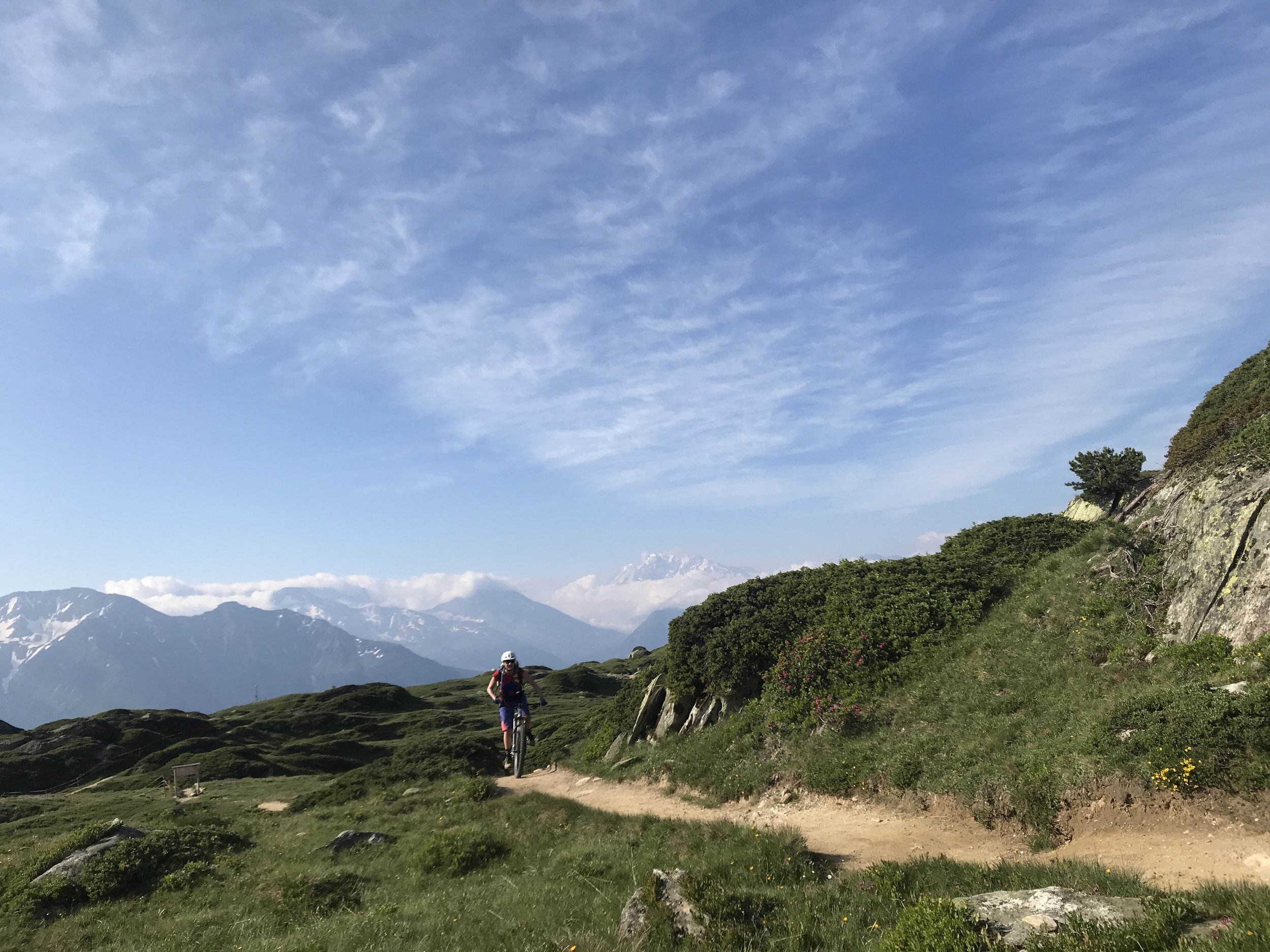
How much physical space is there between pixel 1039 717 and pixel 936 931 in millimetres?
10659

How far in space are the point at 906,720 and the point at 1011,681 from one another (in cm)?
298

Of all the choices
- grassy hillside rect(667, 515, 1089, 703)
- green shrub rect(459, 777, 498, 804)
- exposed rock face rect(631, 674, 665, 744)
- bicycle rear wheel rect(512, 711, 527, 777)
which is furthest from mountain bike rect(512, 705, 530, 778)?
grassy hillside rect(667, 515, 1089, 703)

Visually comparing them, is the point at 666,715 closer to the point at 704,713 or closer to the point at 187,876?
the point at 704,713

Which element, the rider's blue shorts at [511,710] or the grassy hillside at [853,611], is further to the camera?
the grassy hillside at [853,611]

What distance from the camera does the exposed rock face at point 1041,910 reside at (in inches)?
247

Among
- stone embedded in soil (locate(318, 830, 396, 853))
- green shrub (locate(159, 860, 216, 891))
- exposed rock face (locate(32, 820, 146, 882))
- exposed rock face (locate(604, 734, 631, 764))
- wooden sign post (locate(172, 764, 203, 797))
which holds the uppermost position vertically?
exposed rock face (locate(32, 820, 146, 882))

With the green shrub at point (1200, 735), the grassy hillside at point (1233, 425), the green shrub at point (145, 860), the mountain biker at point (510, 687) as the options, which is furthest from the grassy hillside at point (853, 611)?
the green shrub at point (145, 860)

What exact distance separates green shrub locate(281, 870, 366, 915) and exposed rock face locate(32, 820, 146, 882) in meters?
5.69

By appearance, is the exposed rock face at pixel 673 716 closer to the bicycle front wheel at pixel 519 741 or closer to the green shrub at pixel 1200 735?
the bicycle front wheel at pixel 519 741

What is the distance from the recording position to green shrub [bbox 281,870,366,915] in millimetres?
11906

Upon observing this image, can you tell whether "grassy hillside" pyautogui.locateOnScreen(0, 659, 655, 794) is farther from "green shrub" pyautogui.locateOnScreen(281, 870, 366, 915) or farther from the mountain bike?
"green shrub" pyautogui.locateOnScreen(281, 870, 366, 915)

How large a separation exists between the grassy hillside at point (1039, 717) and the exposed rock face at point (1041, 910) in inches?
214

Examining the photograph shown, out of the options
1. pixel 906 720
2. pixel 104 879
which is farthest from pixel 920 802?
pixel 104 879

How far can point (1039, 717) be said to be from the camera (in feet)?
48.4
